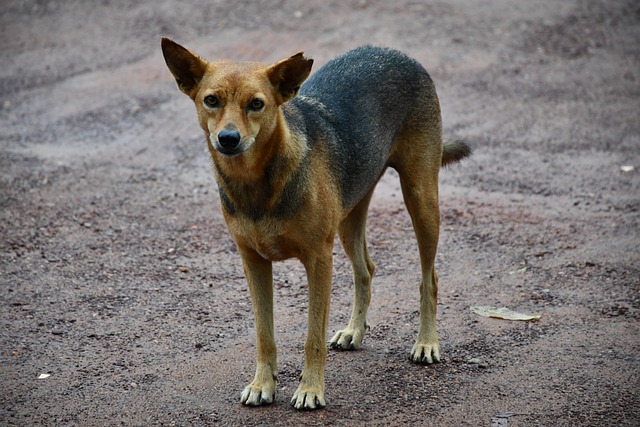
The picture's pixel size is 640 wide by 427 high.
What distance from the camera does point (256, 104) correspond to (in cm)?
497

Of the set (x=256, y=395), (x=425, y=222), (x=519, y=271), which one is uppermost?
(x=425, y=222)

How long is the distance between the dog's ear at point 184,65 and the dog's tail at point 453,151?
238 cm

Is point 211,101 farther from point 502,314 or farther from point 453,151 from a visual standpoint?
point 502,314

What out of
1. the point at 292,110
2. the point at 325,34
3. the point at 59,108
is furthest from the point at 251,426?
the point at 325,34

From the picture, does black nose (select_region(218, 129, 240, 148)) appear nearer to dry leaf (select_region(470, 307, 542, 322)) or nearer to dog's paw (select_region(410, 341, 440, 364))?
dog's paw (select_region(410, 341, 440, 364))

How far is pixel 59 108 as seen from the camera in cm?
1248

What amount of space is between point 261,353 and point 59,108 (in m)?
8.11

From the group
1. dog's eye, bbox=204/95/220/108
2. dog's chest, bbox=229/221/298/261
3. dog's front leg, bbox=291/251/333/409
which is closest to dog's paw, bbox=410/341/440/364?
dog's front leg, bbox=291/251/333/409

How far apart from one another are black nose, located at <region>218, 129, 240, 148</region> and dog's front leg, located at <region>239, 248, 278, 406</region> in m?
0.95

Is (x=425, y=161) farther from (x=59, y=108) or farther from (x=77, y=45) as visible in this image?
(x=77, y=45)

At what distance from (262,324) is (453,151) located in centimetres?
229

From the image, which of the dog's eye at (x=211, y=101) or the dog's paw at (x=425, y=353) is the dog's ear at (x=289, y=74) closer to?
the dog's eye at (x=211, y=101)

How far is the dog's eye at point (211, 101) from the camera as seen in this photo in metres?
4.97

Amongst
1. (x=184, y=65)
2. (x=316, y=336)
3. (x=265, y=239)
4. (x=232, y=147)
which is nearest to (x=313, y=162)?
(x=265, y=239)
